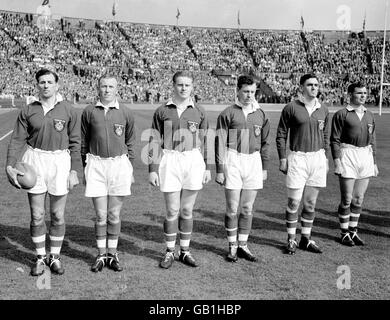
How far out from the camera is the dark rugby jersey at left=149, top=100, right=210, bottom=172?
5.37 metres

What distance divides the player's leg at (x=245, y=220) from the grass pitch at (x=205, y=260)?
0.15m

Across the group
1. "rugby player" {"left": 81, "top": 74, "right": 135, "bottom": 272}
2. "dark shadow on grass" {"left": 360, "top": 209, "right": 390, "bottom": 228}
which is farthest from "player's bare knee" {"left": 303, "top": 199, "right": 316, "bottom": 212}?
"rugby player" {"left": 81, "top": 74, "right": 135, "bottom": 272}

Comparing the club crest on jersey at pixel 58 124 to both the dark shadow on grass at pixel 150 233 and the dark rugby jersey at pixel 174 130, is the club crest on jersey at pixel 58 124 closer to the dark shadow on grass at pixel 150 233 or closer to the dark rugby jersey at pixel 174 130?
the dark rugby jersey at pixel 174 130

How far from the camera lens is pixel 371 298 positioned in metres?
4.57

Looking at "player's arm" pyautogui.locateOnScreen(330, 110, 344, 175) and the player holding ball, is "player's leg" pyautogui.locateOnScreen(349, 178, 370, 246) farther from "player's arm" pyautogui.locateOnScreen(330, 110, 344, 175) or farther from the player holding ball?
the player holding ball

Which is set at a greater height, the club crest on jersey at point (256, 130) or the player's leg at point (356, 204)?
the club crest on jersey at point (256, 130)

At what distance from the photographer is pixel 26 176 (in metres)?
4.91

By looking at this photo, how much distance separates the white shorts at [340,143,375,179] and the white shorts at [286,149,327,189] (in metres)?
0.46

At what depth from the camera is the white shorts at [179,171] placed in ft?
17.7

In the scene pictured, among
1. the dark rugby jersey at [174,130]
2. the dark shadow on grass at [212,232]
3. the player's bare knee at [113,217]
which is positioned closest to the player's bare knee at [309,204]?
the dark shadow on grass at [212,232]

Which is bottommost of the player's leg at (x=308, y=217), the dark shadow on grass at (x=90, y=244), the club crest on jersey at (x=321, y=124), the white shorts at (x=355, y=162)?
the dark shadow on grass at (x=90, y=244)

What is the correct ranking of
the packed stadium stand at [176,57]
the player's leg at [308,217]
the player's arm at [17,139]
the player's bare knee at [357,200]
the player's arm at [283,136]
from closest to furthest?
1. the player's arm at [17,139]
2. the player's arm at [283,136]
3. the player's leg at [308,217]
4. the player's bare knee at [357,200]
5. the packed stadium stand at [176,57]

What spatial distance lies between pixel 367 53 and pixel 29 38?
41705 millimetres

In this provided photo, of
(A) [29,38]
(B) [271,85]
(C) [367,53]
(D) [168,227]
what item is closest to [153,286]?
(D) [168,227]
